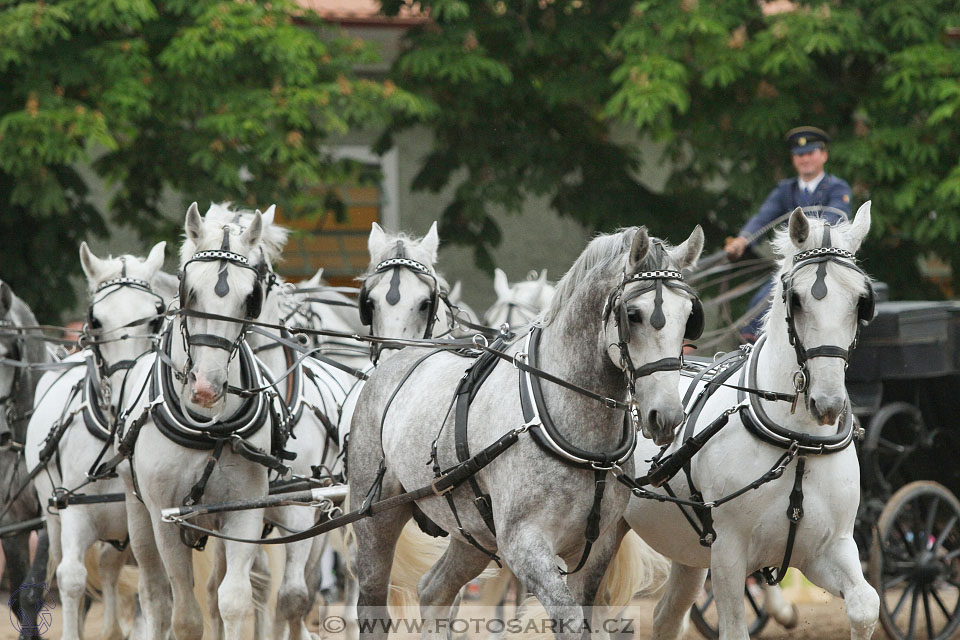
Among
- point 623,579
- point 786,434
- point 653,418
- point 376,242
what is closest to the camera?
point 653,418

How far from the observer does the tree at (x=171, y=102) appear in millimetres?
8836

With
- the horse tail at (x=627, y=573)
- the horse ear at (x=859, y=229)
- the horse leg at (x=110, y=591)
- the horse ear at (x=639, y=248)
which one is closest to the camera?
the horse ear at (x=639, y=248)

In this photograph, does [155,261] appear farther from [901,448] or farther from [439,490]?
[901,448]

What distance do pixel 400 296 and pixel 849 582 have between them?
8.15 feet

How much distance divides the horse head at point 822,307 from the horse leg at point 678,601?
1.30 metres

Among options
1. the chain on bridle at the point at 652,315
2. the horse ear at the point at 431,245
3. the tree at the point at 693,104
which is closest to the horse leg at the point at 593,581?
the chain on bridle at the point at 652,315

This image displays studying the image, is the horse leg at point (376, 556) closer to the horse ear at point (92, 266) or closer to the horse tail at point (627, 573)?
the horse tail at point (627, 573)

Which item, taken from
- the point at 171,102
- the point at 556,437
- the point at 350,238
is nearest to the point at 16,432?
the point at 171,102

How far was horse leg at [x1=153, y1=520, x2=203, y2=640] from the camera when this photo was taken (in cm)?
Result: 487

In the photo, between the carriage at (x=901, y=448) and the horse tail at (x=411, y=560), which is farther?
the carriage at (x=901, y=448)

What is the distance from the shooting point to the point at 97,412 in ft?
18.9

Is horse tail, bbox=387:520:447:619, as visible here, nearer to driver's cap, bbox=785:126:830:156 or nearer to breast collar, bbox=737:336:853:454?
breast collar, bbox=737:336:853:454

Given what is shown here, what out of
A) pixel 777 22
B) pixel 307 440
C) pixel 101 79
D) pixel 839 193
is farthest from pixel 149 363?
pixel 777 22

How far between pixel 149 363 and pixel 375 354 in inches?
41.4
